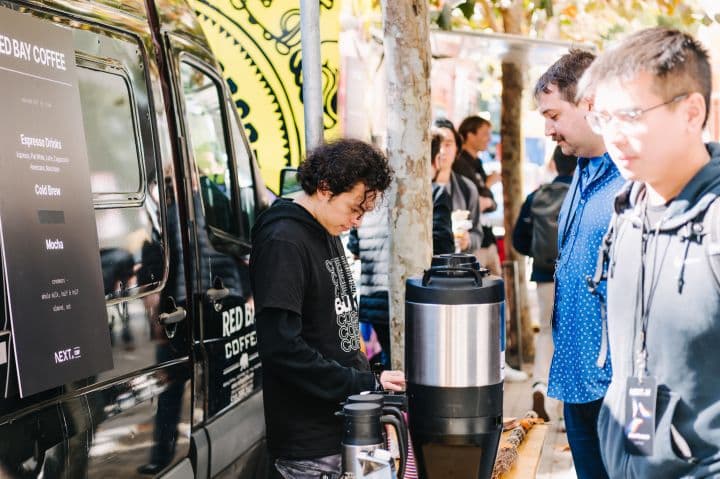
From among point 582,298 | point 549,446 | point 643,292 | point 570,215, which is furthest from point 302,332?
point 549,446

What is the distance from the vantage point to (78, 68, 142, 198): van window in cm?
342

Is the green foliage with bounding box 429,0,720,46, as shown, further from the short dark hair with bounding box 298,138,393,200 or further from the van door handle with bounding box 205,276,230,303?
the short dark hair with bounding box 298,138,393,200

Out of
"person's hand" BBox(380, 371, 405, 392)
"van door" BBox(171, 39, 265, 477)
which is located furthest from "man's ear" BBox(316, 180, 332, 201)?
"van door" BBox(171, 39, 265, 477)

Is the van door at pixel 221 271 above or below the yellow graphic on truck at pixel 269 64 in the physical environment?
below

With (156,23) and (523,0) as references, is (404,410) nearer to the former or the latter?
(156,23)

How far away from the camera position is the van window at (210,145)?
445cm

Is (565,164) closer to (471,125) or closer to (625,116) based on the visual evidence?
(471,125)

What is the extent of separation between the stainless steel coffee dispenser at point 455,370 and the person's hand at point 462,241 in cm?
412

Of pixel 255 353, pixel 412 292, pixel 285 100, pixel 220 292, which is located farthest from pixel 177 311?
pixel 285 100

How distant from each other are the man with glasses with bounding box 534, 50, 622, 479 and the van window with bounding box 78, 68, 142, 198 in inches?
57.8

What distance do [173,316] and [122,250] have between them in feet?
1.47

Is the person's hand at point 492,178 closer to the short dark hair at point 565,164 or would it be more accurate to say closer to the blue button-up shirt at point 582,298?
the short dark hair at point 565,164

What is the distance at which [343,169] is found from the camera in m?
3.24

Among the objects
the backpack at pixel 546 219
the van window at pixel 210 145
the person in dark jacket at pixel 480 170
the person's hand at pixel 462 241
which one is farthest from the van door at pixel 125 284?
the person in dark jacket at pixel 480 170
